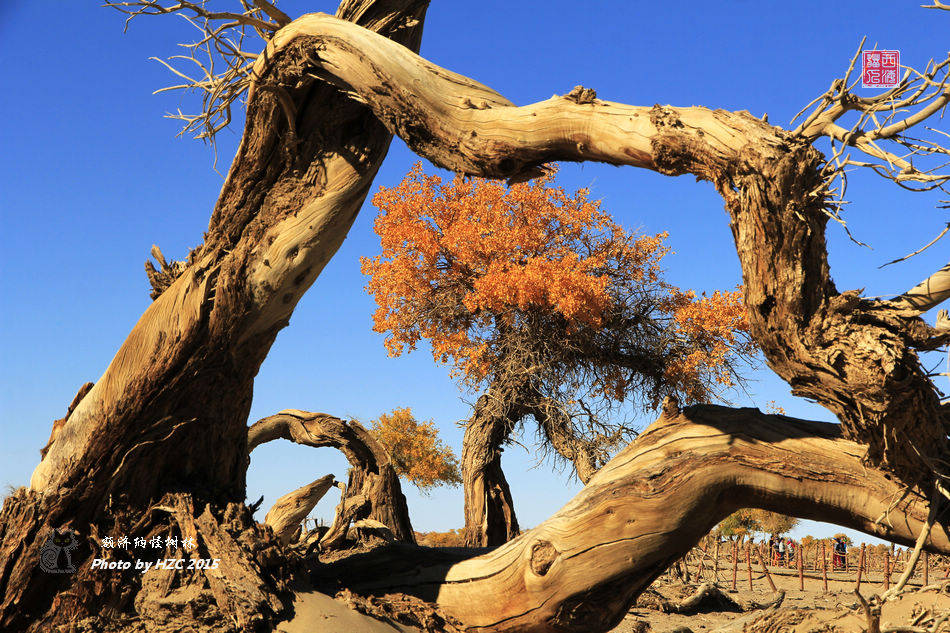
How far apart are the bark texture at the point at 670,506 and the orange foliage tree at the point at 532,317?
30.8ft

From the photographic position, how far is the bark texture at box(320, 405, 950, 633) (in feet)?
15.5

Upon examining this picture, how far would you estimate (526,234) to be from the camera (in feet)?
50.3

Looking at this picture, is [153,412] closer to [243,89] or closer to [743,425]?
[243,89]

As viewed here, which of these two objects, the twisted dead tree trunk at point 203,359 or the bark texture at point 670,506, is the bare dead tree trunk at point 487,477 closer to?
the twisted dead tree trunk at point 203,359

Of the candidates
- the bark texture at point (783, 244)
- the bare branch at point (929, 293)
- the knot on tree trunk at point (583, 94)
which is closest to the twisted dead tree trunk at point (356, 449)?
the bark texture at point (783, 244)

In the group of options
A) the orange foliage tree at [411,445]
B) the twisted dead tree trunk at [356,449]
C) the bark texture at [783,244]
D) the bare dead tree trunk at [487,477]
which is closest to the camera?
the bark texture at [783,244]

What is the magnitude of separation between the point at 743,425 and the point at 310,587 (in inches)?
128

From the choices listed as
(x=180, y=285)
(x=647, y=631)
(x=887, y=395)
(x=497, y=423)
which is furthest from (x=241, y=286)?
(x=497, y=423)

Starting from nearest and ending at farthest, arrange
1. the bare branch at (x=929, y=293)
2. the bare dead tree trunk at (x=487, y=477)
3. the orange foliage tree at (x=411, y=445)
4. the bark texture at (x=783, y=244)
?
the bark texture at (x=783, y=244), the bare branch at (x=929, y=293), the bare dead tree trunk at (x=487, y=477), the orange foliage tree at (x=411, y=445)

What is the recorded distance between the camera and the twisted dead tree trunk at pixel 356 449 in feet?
35.5

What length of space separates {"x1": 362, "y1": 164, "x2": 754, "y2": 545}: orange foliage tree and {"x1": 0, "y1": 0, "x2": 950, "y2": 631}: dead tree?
9.01 m

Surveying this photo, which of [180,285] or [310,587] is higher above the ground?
[180,285]

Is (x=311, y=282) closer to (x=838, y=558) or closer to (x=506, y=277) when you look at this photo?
(x=506, y=277)

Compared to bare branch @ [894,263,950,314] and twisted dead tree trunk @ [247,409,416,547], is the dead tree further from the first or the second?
twisted dead tree trunk @ [247,409,416,547]
